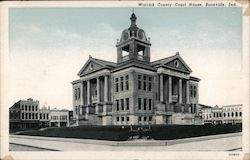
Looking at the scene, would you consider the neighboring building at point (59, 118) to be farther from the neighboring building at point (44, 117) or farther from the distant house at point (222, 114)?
the distant house at point (222, 114)

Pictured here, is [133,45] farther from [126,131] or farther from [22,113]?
[22,113]

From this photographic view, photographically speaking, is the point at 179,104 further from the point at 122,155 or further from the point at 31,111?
the point at 31,111

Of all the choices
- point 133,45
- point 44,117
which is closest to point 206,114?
point 133,45

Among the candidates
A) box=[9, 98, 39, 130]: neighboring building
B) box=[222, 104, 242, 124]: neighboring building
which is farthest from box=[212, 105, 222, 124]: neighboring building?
box=[9, 98, 39, 130]: neighboring building

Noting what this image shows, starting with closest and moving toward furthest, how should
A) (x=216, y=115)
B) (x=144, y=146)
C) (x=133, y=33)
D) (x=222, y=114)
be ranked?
(x=144, y=146), (x=133, y=33), (x=222, y=114), (x=216, y=115)

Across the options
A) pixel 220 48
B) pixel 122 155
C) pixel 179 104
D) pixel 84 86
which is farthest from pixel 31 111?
pixel 220 48

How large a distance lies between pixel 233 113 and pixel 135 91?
126 cm

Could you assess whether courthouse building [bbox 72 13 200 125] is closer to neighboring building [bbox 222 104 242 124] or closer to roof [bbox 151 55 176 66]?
roof [bbox 151 55 176 66]

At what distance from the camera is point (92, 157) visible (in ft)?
13.5

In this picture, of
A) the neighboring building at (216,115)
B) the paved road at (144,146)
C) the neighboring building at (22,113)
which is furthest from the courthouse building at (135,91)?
the neighboring building at (22,113)

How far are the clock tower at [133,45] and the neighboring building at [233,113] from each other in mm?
1181

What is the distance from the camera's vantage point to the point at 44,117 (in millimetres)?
4488

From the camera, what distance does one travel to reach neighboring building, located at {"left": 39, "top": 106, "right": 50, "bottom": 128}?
4406mm

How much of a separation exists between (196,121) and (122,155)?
1157 mm
